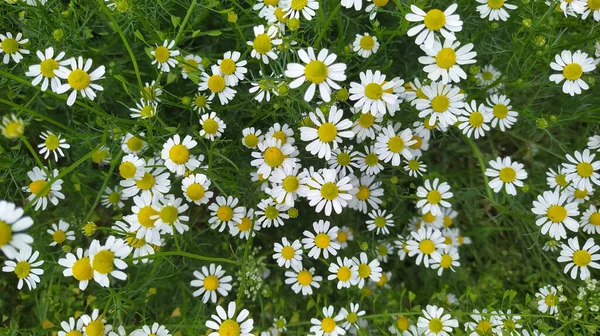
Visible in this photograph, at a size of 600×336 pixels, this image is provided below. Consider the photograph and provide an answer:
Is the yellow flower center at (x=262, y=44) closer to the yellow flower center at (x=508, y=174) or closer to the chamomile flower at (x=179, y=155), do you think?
the chamomile flower at (x=179, y=155)

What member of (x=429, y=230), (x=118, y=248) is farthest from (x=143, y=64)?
(x=429, y=230)

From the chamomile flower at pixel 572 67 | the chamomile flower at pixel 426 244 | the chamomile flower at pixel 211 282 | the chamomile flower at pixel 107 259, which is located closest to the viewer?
the chamomile flower at pixel 107 259

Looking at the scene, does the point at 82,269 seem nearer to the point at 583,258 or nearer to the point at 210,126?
the point at 210,126

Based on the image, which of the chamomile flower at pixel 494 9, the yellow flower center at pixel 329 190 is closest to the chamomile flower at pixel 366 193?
the yellow flower center at pixel 329 190

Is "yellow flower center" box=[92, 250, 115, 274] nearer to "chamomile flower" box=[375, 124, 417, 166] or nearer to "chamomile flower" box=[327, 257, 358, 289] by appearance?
"chamomile flower" box=[327, 257, 358, 289]

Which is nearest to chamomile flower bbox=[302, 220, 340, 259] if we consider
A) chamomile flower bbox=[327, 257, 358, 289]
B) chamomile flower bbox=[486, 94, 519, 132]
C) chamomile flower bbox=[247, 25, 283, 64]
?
chamomile flower bbox=[327, 257, 358, 289]

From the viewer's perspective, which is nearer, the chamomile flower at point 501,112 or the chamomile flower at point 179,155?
the chamomile flower at point 179,155

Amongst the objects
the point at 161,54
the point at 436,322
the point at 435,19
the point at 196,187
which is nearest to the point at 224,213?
the point at 196,187
